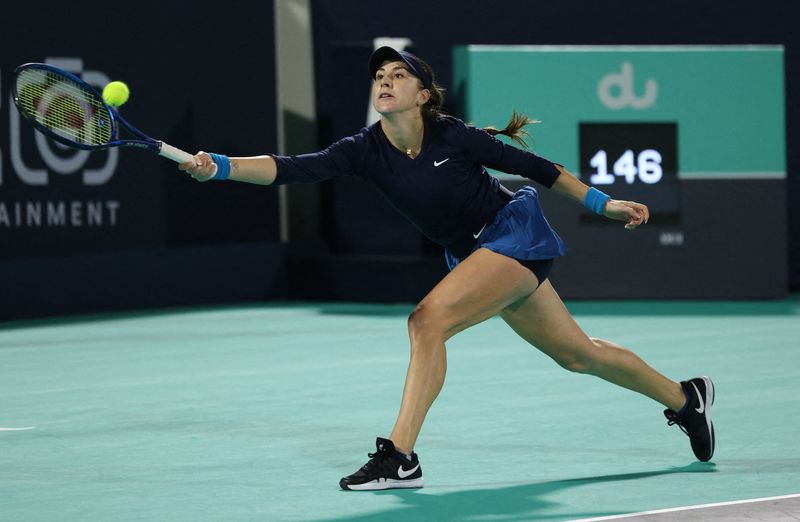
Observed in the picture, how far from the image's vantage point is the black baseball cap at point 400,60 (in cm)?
485

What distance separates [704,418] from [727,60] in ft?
23.4

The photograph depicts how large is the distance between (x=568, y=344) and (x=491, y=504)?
723 mm

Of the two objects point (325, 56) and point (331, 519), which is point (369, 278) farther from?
point (331, 519)

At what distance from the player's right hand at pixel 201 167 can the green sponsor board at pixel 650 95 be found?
7080 millimetres

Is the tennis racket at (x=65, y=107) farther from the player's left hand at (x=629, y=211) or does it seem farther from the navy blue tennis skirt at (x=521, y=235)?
the player's left hand at (x=629, y=211)

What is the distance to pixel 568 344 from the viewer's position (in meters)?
4.83

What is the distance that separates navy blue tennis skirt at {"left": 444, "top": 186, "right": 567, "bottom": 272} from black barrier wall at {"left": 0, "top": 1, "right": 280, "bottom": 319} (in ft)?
20.7

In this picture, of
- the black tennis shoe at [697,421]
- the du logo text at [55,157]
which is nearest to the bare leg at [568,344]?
the black tennis shoe at [697,421]

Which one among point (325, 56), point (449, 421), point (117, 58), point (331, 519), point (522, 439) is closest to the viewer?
point (331, 519)

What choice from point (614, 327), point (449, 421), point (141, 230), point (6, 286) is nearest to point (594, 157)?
point (614, 327)

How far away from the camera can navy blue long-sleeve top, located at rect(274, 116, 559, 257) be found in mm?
4770

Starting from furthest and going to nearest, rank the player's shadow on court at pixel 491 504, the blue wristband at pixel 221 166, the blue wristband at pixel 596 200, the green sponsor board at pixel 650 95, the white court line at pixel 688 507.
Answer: the green sponsor board at pixel 650 95 < the blue wristband at pixel 596 200 < the blue wristband at pixel 221 166 < the player's shadow on court at pixel 491 504 < the white court line at pixel 688 507

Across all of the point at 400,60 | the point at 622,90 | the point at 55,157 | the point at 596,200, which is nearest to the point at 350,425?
the point at 596,200

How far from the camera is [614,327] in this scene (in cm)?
981
